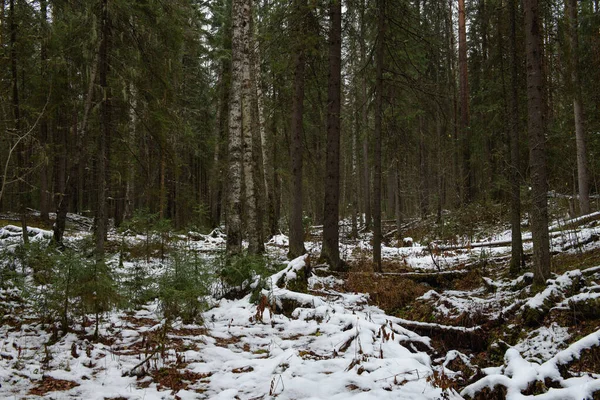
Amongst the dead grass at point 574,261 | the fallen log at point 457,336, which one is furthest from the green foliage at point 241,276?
the dead grass at point 574,261

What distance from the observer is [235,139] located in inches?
366

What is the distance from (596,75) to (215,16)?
19360 mm

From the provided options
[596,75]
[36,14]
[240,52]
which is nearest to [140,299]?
[240,52]

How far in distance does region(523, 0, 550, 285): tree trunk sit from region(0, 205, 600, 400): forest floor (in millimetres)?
499

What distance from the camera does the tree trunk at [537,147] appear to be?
5.93 meters

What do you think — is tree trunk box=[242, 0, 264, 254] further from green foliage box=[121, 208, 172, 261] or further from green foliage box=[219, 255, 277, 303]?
green foliage box=[121, 208, 172, 261]

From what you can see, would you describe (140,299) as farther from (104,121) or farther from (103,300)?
(104,121)

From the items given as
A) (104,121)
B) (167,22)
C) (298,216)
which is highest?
(167,22)

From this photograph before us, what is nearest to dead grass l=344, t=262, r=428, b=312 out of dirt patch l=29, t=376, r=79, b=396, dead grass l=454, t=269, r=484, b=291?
dead grass l=454, t=269, r=484, b=291

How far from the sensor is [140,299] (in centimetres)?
689

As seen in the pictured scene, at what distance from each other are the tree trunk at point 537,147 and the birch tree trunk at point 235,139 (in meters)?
5.98

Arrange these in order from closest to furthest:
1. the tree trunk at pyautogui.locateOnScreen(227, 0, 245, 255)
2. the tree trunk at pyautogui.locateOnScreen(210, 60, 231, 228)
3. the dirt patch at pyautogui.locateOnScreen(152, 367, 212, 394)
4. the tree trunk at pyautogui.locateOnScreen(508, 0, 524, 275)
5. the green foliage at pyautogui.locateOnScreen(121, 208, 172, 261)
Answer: the dirt patch at pyautogui.locateOnScreen(152, 367, 212, 394), the tree trunk at pyautogui.locateOnScreen(508, 0, 524, 275), the tree trunk at pyautogui.locateOnScreen(227, 0, 245, 255), the green foliage at pyautogui.locateOnScreen(121, 208, 172, 261), the tree trunk at pyautogui.locateOnScreen(210, 60, 231, 228)

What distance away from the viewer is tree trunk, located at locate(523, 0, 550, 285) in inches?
234

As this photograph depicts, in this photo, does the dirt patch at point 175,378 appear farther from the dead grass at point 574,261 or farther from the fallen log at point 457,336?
the dead grass at point 574,261
